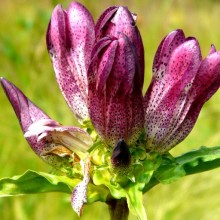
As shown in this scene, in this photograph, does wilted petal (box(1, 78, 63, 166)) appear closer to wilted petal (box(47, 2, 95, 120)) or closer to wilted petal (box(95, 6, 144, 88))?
wilted petal (box(47, 2, 95, 120))

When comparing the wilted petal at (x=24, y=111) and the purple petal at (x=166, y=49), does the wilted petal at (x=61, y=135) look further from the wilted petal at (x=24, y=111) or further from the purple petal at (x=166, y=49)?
the purple petal at (x=166, y=49)

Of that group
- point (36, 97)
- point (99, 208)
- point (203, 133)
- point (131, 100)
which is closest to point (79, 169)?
point (131, 100)

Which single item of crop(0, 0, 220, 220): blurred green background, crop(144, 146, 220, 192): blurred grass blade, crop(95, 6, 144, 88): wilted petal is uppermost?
crop(0, 0, 220, 220): blurred green background

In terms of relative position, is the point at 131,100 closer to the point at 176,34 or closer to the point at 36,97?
the point at 176,34

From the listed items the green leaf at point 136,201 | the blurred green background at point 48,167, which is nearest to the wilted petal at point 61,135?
the green leaf at point 136,201

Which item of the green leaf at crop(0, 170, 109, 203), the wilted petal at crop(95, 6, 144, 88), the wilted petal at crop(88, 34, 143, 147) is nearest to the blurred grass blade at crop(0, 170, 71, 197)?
the green leaf at crop(0, 170, 109, 203)
